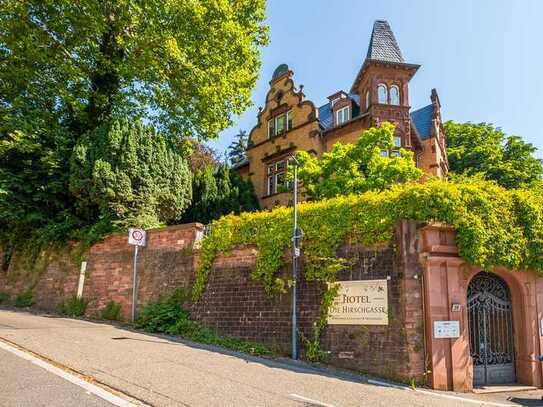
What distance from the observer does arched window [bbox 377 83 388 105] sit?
77.6 feet

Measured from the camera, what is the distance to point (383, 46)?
987 inches

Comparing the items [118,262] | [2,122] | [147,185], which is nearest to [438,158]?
[147,185]

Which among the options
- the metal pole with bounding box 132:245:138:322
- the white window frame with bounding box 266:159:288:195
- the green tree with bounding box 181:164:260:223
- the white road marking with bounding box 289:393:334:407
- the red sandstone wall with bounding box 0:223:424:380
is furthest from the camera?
the white window frame with bounding box 266:159:288:195

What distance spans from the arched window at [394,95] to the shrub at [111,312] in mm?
16539

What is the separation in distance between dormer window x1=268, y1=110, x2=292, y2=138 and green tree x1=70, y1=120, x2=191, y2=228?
1024 cm

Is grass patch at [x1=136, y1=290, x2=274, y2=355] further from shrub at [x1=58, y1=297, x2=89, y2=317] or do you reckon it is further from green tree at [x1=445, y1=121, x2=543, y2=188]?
green tree at [x1=445, y1=121, x2=543, y2=188]

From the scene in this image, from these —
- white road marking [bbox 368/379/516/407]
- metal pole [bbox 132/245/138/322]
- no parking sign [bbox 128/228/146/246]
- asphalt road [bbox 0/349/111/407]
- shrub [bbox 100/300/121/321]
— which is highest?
no parking sign [bbox 128/228/146/246]

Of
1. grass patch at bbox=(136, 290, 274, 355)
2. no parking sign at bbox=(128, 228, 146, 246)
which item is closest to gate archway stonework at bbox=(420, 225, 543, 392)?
grass patch at bbox=(136, 290, 274, 355)

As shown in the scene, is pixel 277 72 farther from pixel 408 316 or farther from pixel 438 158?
pixel 408 316

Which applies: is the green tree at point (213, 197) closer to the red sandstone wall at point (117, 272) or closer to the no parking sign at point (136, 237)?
the red sandstone wall at point (117, 272)

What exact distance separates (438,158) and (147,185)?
674 inches

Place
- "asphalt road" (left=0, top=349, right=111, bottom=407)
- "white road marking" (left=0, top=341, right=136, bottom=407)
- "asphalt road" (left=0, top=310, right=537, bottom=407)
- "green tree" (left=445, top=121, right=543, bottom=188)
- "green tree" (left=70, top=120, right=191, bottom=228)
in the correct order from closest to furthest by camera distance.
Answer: "asphalt road" (left=0, top=349, right=111, bottom=407)
"white road marking" (left=0, top=341, right=136, bottom=407)
"asphalt road" (left=0, top=310, right=537, bottom=407)
"green tree" (left=70, top=120, right=191, bottom=228)
"green tree" (left=445, top=121, right=543, bottom=188)

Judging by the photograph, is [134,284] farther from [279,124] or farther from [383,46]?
[383,46]

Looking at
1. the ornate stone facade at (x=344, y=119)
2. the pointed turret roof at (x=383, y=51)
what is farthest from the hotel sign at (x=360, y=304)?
the pointed turret roof at (x=383, y=51)
